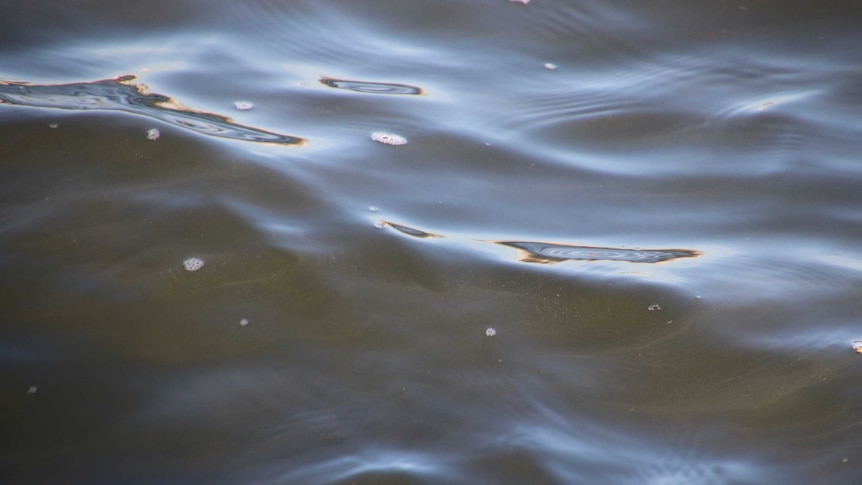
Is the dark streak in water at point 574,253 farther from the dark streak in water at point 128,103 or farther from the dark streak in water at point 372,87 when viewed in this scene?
the dark streak in water at point 372,87

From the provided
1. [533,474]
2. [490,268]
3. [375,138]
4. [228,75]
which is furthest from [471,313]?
[228,75]

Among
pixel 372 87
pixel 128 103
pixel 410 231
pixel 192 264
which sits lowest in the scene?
pixel 192 264

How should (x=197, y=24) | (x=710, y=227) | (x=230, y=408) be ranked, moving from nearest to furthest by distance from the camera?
(x=230, y=408)
(x=710, y=227)
(x=197, y=24)

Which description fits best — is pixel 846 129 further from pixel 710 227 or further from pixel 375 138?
pixel 375 138

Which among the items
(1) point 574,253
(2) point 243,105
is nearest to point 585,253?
(1) point 574,253

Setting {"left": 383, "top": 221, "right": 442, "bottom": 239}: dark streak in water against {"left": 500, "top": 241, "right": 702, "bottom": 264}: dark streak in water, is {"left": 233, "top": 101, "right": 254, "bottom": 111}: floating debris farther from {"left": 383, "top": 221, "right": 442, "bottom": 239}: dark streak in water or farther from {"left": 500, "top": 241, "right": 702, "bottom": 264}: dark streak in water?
{"left": 500, "top": 241, "right": 702, "bottom": 264}: dark streak in water

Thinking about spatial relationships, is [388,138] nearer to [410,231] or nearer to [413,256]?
[410,231]

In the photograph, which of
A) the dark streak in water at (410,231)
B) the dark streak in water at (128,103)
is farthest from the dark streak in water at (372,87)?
the dark streak in water at (410,231)
